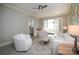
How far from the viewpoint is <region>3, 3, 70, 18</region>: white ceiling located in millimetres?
1926

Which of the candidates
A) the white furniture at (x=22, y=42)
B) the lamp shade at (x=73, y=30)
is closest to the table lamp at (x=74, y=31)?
the lamp shade at (x=73, y=30)

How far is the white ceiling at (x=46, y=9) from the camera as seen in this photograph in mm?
1926

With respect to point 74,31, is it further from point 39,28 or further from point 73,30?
point 39,28

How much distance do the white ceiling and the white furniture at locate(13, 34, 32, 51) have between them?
438 millimetres

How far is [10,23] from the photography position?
6.38 feet

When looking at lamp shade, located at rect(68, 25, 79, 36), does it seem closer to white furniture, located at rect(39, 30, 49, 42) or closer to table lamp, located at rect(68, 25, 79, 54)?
table lamp, located at rect(68, 25, 79, 54)

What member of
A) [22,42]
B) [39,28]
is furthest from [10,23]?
[39,28]

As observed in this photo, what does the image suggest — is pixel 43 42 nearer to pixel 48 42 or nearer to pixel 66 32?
pixel 48 42

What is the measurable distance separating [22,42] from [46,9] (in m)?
0.74

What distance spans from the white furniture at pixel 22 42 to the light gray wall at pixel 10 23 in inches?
3.3

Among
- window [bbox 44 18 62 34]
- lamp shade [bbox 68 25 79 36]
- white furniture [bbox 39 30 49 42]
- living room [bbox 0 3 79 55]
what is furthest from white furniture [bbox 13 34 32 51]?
lamp shade [bbox 68 25 79 36]

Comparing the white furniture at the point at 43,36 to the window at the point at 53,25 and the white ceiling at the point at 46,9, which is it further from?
the white ceiling at the point at 46,9

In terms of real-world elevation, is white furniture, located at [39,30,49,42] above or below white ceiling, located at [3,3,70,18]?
below

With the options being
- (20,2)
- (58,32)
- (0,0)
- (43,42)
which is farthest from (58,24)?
(0,0)
